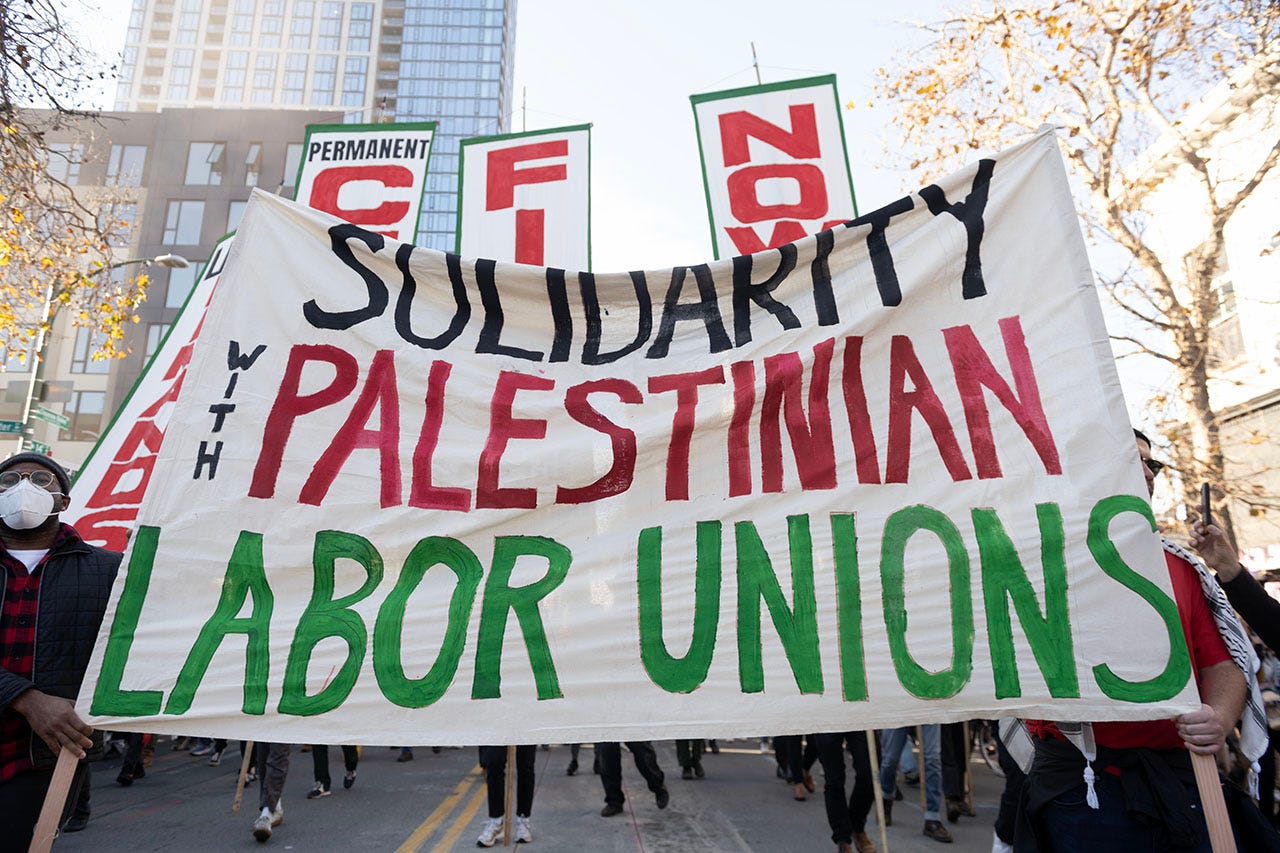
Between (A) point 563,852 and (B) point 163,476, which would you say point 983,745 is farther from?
(B) point 163,476

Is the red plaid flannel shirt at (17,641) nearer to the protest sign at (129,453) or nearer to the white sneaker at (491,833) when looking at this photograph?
the protest sign at (129,453)

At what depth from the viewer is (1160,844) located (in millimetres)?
2500

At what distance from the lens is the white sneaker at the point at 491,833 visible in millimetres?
5785

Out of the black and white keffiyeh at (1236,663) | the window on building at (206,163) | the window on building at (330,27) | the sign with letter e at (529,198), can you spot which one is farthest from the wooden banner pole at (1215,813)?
the window on building at (330,27)

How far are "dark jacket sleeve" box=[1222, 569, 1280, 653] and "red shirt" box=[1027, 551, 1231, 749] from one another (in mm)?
261

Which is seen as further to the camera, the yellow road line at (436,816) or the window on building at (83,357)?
the window on building at (83,357)

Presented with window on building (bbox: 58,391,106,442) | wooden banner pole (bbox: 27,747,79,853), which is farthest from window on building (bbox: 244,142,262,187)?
wooden banner pole (bbox: 27,747,79,853)

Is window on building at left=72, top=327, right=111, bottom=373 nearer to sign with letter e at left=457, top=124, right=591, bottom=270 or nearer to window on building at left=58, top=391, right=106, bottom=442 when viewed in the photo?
window on building at left=58, top=391, right=106, bottom=442

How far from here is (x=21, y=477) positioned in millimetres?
3115

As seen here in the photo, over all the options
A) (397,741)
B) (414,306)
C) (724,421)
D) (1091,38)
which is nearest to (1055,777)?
(724,421)

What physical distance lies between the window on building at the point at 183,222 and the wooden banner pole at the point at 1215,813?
4769 cm

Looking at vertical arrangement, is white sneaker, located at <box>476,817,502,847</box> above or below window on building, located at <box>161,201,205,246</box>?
below

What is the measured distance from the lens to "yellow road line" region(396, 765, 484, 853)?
5809 millimetres

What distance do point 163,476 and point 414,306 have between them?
41.8 inches
